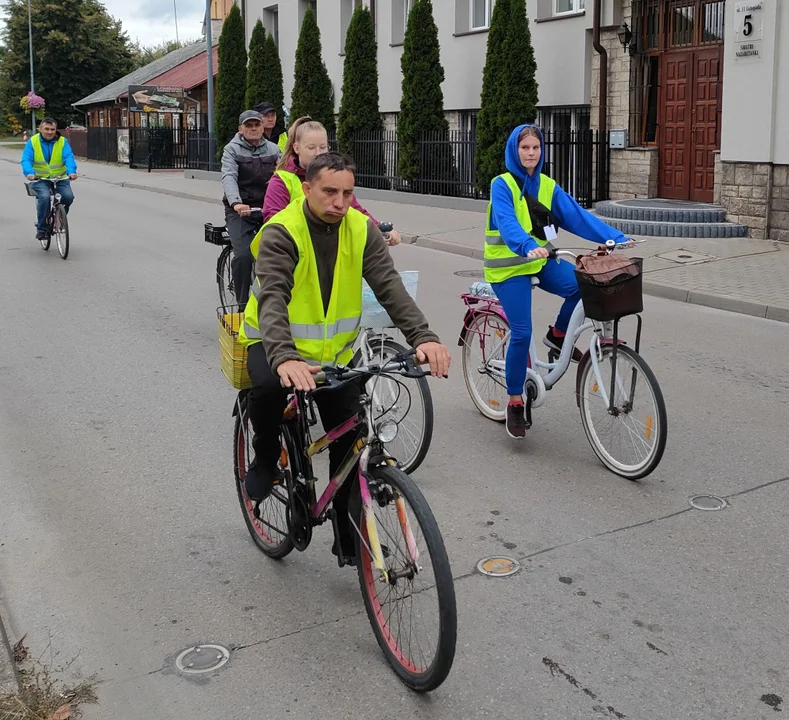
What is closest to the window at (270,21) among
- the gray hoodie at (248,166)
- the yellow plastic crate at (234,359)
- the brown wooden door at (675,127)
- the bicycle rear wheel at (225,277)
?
the brown wooden door at (675,127)

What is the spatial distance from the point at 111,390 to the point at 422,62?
16106 mm

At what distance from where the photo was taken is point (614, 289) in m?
5.31

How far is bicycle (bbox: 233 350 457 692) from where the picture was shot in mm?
3312

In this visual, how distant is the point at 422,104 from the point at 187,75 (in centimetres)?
3260

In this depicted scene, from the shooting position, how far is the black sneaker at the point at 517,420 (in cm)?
622

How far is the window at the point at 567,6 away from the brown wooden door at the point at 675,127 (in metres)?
2.66

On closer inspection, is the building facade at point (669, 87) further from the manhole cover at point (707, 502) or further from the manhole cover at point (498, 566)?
the manhole cover at point (498, 566)

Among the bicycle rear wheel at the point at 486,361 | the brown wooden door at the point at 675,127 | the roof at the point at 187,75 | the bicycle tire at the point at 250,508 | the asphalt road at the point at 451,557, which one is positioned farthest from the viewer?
the roof at the point at 187,75

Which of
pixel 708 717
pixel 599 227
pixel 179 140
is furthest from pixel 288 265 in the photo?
pixel 179 140

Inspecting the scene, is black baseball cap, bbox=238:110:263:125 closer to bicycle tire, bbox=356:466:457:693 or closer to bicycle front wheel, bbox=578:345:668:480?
bicycle front wheel, bbox=578:345:668:480

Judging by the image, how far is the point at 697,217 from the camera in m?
15.7

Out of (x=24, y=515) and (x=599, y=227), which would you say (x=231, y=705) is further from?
(x=599, y=227)

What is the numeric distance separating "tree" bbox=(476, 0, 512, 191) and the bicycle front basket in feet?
46.7

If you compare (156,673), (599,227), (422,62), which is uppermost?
(422,62)
